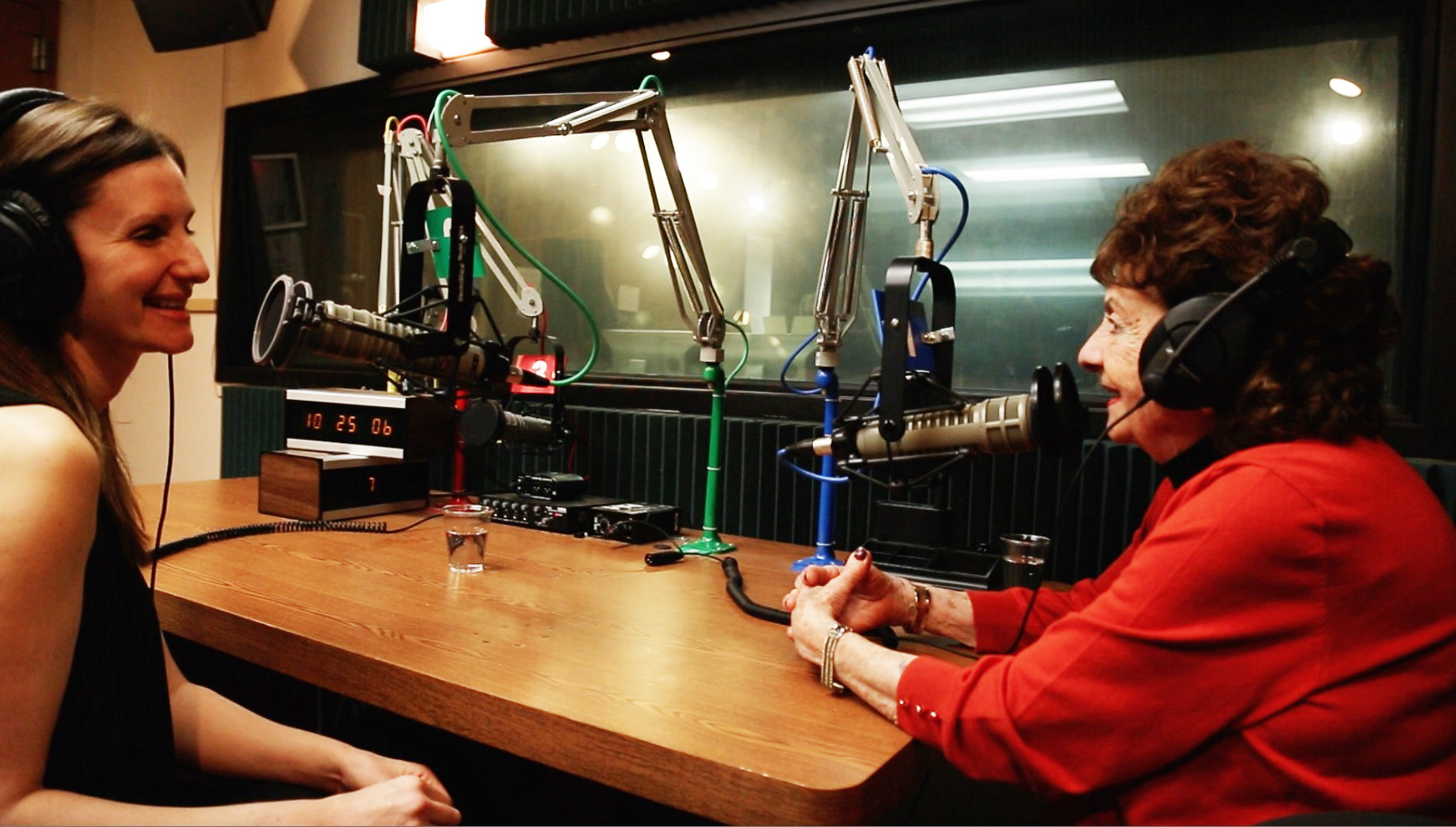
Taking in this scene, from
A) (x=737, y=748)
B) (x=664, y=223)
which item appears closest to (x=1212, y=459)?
(x=737, y=748)

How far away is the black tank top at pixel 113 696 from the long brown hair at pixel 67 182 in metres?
0.04

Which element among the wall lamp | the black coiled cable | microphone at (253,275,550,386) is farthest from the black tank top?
the wall lamp

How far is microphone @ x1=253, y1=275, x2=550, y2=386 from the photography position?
1.21 m

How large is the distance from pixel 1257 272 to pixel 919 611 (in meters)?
0.54

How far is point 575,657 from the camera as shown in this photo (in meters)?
1.04

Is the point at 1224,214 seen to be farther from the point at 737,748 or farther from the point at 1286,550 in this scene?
the point at 737,748

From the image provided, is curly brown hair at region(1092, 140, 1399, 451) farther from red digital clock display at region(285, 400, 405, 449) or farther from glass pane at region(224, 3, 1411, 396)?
red digital clock display at region(285, 400, 405, 449)

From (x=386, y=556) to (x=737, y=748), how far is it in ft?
3.09

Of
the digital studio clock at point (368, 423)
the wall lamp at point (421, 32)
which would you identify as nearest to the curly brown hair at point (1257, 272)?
the digital studio clock at point (368, 423)

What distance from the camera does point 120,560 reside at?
3.00 feet

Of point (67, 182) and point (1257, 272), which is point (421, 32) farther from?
point (1257, 272)

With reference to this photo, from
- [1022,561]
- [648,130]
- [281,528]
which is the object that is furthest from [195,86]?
[1022,561]

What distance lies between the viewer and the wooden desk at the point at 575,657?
2.62 feet

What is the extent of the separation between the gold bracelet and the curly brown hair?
397mm
